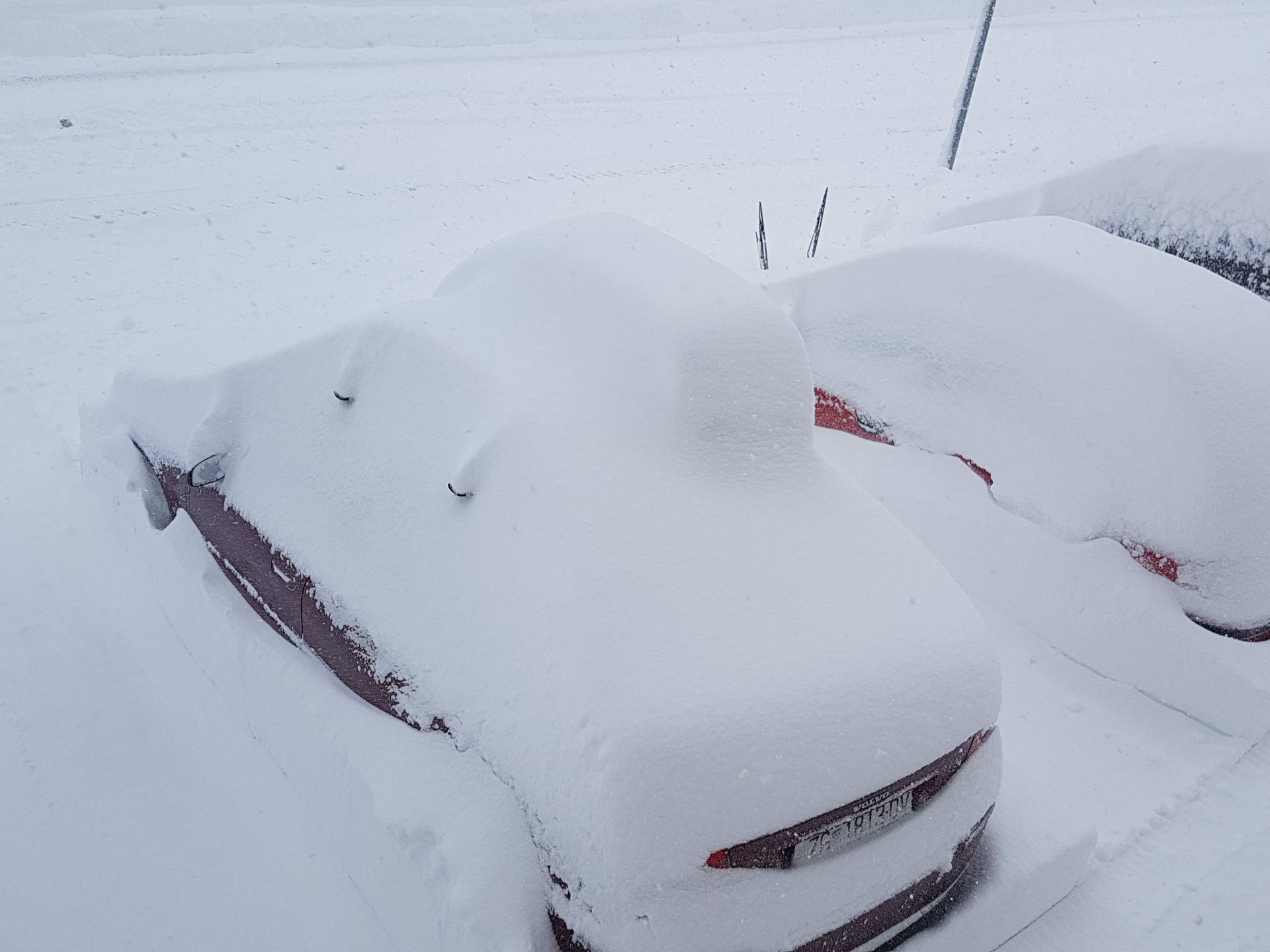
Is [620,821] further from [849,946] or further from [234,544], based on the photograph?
[234,544]

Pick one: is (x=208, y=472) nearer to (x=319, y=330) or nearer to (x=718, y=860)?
(x=319, y=330)

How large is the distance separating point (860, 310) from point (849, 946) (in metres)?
3.21

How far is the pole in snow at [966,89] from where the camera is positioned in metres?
12.0

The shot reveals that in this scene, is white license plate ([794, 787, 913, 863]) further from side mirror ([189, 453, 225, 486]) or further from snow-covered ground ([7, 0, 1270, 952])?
side mirror ([189, 453, 225, 486])

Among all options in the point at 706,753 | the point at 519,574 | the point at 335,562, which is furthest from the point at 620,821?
the point at 335,562

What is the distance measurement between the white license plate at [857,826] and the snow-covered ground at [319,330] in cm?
68

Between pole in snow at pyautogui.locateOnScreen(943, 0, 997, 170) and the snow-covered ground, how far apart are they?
463 millimetres

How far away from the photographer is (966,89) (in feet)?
39.3

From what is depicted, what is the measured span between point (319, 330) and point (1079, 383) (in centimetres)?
320

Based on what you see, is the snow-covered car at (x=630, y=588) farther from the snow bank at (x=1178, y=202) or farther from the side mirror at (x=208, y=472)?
the snow bank at (x=1178, y=202)

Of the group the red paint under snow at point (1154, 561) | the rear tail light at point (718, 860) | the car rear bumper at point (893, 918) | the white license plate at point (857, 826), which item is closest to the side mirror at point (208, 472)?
the car rear bumper at point (893, 918)

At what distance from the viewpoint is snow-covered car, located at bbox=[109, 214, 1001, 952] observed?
2.09 m

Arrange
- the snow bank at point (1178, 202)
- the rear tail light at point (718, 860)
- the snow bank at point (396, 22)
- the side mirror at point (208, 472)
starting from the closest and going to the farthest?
the rear tail light at point (718, 860)
the side mirror at point (208, 472)
the snow bank at point (1178, 202)
the snow bank at point (396, 22)

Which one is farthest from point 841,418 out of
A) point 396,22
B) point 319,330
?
point 396,22
